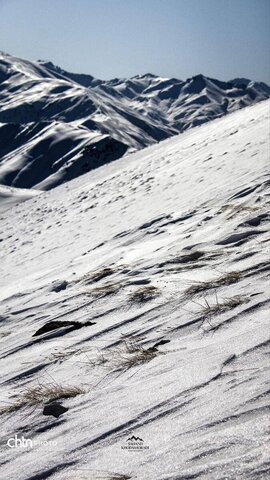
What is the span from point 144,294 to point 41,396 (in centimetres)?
184

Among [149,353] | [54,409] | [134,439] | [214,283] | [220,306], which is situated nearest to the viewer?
[134,439]

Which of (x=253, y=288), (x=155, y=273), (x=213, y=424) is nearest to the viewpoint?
(x=213, y=424)

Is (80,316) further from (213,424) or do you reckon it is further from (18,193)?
(18,193)

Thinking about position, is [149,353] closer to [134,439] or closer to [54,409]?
[54,409]

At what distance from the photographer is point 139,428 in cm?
271

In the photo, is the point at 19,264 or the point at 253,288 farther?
the point at 19,264

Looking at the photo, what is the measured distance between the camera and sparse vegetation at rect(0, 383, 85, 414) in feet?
11.1

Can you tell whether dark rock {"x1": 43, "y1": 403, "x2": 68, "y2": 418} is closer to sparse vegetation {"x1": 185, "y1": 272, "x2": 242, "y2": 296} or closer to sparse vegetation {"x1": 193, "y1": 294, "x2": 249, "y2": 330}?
sparse vegetation {"x1": 193, "y1": 294, "x2": 249, "y2": 330}

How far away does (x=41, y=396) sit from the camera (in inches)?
135

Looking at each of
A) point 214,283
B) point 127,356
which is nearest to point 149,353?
point 127,356

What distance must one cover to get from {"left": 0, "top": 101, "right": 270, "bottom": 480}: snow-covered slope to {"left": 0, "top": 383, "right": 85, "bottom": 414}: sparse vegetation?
0.01m

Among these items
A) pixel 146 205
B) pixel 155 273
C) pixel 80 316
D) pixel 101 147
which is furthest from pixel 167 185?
pixel 101 147

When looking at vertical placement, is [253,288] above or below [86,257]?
above

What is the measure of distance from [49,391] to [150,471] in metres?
1.35
